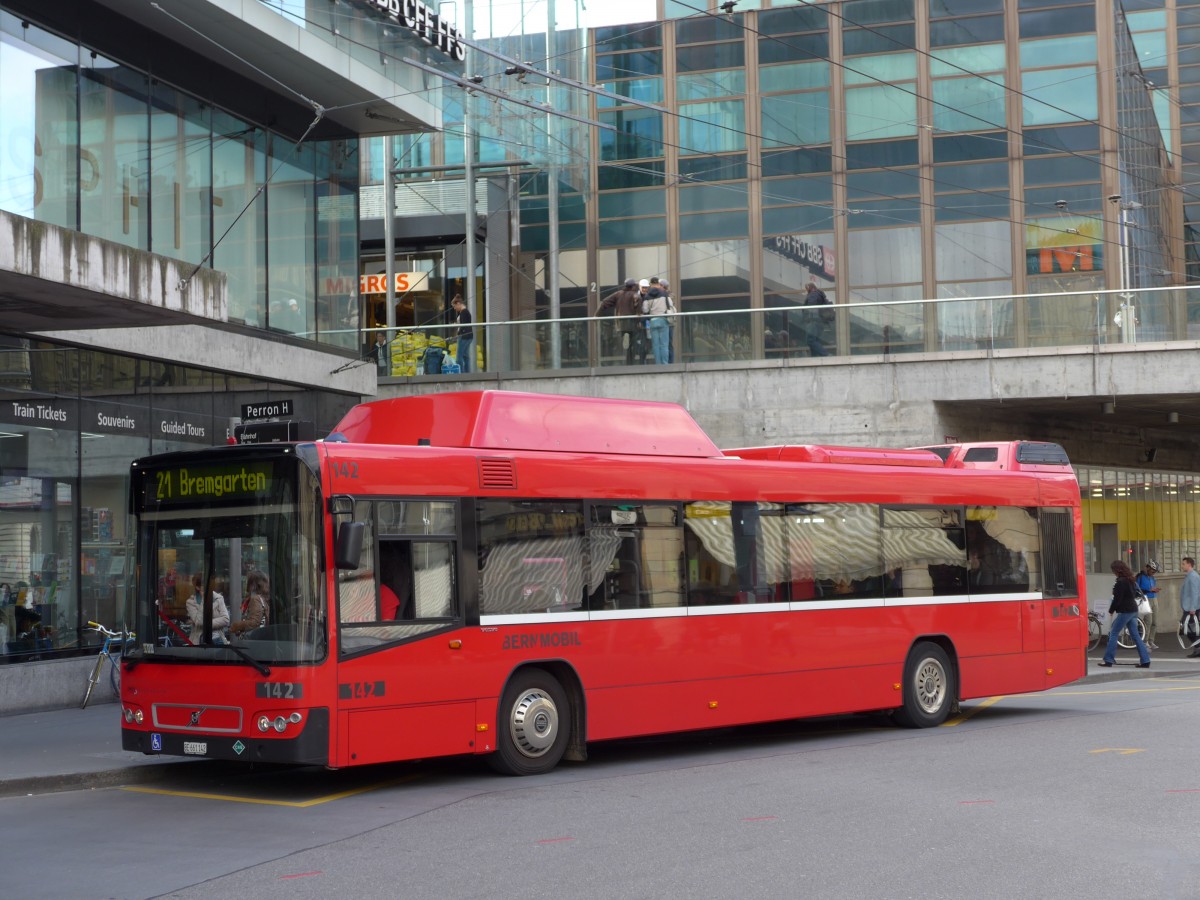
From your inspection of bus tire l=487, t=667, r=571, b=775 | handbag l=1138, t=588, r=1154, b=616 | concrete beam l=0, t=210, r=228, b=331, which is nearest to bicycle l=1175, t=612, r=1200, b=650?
handbag l=1138, t=588, r=1154, b=616

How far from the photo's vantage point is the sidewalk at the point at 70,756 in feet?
37.9

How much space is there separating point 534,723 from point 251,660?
2482 mm

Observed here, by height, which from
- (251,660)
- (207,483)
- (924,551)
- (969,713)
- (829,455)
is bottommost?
(969,713)

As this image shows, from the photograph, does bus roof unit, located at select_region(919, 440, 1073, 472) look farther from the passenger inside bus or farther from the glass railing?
the passenger inside bus

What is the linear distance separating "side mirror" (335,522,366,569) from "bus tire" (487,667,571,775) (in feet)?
6.43

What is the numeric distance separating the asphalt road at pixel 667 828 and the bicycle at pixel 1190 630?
1392 cm

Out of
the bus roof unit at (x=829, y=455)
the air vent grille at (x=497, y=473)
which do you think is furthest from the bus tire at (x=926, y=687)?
the air vent grille at (x=497, y=473)

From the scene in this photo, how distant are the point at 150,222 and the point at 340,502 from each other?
357 inches

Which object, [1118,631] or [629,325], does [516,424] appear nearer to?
[629,325]

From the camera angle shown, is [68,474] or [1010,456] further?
[1010,456]

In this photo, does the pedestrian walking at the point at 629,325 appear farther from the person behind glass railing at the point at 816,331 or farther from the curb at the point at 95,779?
the curb at the point at 95,779

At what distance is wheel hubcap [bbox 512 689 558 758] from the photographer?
12.0 meters

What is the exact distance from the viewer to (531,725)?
12.1m

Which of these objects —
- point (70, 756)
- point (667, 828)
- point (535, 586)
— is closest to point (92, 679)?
point (70, 756)
